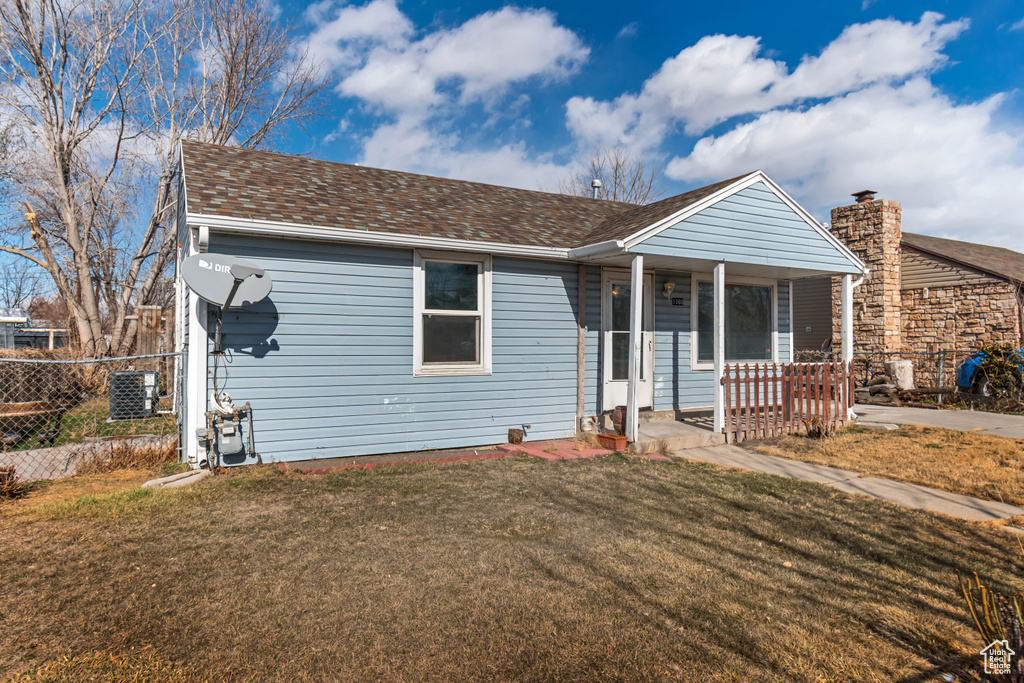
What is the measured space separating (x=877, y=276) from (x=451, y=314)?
37.5 feet

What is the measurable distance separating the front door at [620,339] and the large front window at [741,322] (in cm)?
103

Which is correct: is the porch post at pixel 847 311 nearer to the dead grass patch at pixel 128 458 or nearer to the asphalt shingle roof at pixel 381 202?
the asphalt shingle roof at pixel 381 202

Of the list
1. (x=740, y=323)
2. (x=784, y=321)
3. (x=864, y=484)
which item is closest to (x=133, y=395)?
(x=740, y=323)

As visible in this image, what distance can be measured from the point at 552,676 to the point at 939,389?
Result: 512 inches

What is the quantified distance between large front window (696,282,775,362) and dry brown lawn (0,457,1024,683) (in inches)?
167

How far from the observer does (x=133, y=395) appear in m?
9.72

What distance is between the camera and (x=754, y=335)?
392 inches

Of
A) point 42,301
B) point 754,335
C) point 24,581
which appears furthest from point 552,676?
point 42,301

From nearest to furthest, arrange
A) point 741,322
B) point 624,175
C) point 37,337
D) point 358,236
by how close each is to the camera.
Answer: point 358,236 < point 741,322 < point 37,337 < point 624,175

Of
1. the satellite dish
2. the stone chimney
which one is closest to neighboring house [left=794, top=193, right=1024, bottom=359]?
the stone chimney

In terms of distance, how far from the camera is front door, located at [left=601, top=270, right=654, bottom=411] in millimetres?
8461

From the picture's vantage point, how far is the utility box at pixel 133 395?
9.53 metres

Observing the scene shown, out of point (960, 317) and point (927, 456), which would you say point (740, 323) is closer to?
point (927, 456)

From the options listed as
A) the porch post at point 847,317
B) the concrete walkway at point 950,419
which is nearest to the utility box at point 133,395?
the porch post at point 847,317
